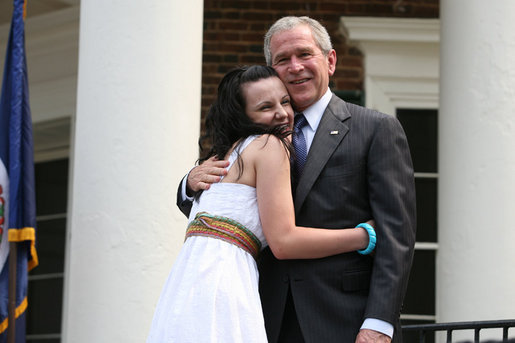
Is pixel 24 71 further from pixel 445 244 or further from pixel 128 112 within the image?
pixel 445 244

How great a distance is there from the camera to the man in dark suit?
10.6ft

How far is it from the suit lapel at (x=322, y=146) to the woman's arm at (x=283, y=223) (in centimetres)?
13

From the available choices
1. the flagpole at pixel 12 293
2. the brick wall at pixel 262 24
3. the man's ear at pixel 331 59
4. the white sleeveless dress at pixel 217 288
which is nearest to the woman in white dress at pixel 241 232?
the white sleeveless dress at pixel 217 288

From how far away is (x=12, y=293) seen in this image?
18.3 feet

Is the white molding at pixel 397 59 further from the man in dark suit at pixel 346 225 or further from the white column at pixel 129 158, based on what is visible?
the man in dark suit at pixel 346 225

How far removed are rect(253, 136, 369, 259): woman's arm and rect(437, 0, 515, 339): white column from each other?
2.02 m

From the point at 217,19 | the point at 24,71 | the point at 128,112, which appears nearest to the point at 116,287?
the point at 128,112

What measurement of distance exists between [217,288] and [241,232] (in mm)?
240

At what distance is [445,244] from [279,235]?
2.36 metres

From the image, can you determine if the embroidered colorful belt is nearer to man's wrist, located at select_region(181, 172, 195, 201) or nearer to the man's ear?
man's wrist, located at select_region(181, 172, 195, 201)

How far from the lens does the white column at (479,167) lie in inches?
199

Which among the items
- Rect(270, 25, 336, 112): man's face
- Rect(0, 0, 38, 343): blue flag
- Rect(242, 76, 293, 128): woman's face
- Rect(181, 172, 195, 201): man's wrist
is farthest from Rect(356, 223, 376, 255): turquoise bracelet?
Rect(0, 0, 38, 343): blue flag

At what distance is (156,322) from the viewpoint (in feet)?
10.4

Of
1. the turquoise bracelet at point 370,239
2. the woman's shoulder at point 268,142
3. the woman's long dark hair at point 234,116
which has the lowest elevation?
the turquoise bracelet at point 370,239
